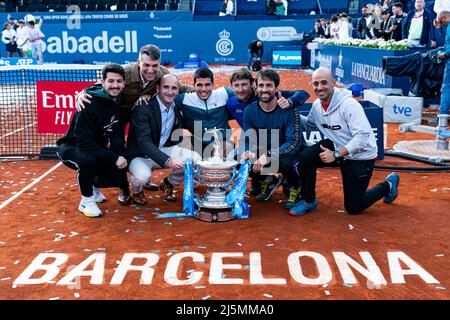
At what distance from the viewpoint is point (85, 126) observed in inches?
231

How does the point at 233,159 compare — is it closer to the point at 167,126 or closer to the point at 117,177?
the point at 167,126

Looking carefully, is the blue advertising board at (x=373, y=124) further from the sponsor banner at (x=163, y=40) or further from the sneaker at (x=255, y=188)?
the sponsor banner at (x=163, y=40)

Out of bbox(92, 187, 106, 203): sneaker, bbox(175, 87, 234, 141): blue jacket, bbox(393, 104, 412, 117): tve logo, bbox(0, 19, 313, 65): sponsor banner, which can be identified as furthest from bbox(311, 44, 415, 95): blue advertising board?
bbox(92, 187, 106, 203): sneaker

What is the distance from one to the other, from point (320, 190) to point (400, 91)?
627cm

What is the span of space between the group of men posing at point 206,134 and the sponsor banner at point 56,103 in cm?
198

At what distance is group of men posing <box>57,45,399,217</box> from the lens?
229 inches

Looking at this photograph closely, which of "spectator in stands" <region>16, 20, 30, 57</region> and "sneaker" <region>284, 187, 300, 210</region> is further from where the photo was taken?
"spectator in stands" <region>16, 20, 30, 57</region>

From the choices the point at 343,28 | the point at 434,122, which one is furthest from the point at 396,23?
the point at 434,122

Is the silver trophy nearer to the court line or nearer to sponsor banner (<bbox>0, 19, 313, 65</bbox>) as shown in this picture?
the court line

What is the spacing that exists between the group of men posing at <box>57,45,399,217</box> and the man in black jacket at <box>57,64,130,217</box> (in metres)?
0.01

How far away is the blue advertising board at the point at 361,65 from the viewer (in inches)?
526

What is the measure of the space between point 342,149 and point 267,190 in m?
1.36

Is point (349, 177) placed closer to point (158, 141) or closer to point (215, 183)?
point (215, 183)

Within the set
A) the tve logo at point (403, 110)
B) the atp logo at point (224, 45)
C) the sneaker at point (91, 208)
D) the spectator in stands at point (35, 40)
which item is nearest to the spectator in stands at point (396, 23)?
the tve logo at point (403, 110)
